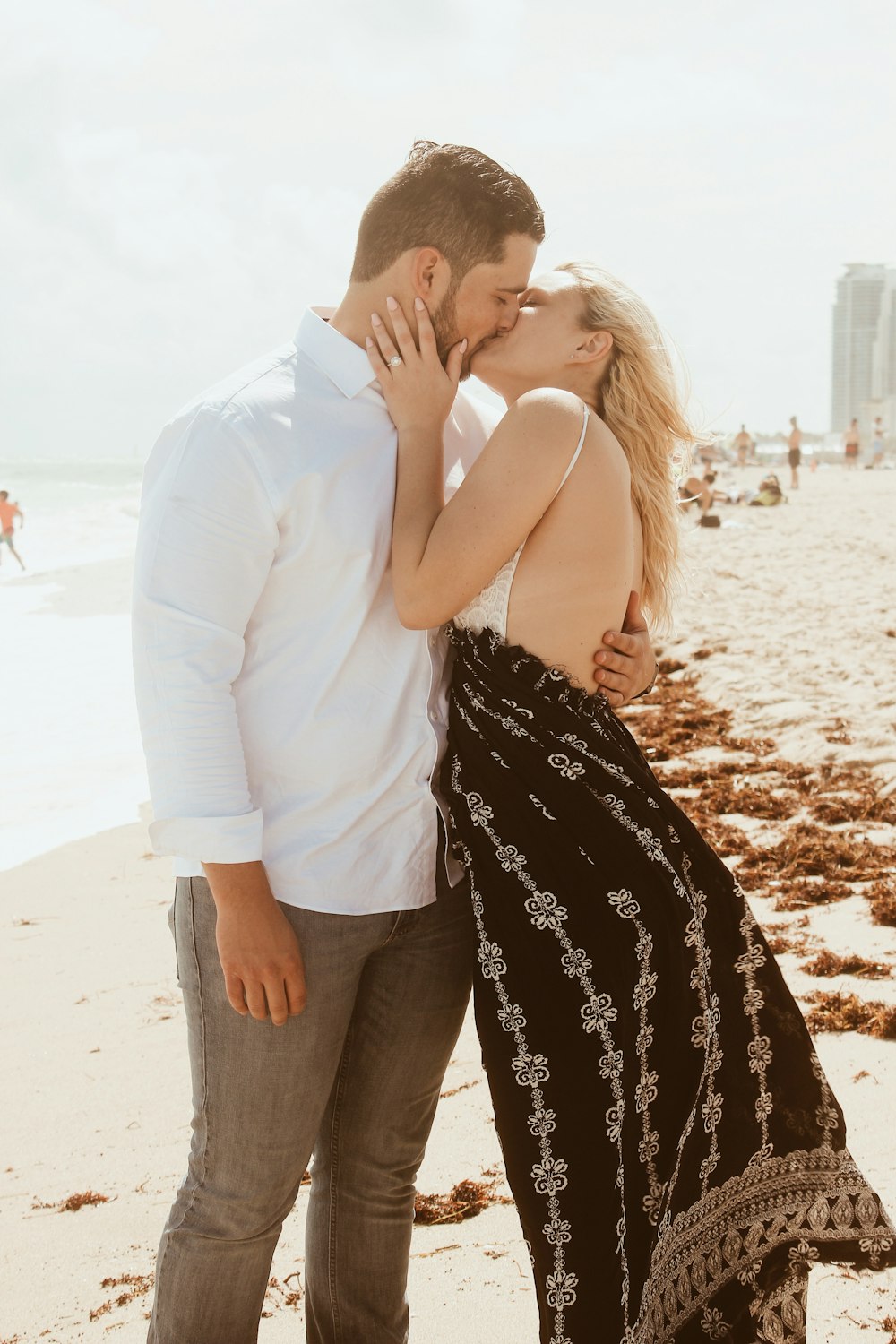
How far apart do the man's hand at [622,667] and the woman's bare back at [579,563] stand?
0.09ft

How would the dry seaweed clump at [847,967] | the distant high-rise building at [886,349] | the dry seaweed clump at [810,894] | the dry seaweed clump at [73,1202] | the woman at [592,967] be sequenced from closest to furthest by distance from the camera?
the woman at [592,967] < the dry seaweed clump at [73,1202] < the dry seaweed clump at [847,967] < the dry seaweed clump at [810,894] < the distant high-rise building at [886,349]

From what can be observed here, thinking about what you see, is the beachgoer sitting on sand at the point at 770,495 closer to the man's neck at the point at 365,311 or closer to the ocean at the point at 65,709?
the ocean at the point at 65,709

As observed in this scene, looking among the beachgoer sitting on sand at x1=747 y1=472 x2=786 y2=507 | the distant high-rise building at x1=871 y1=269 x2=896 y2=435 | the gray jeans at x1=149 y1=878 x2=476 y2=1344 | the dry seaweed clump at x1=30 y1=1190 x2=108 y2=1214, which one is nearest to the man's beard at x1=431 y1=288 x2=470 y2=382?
the gray jeans at x1=149 y1=878 x2=476 y2=1344

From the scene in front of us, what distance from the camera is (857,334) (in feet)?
A: 449

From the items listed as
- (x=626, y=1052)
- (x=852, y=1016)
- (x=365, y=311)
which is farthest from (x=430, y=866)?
(x=852, y=1016)

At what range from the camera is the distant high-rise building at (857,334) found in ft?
444

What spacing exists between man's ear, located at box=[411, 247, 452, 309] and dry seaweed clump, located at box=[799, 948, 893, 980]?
9.62 feet

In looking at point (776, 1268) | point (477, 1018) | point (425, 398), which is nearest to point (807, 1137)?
point (776, 1268)

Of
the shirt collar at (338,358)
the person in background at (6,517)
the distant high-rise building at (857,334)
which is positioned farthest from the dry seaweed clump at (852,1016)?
the distant high-rise building at (857,334)

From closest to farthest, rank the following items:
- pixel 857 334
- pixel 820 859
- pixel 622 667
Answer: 1. pixel 622 667
2. pixel 820 859
3. pixel 857 334

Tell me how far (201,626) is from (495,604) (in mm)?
641

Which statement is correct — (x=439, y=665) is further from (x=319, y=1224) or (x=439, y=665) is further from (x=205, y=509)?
(x=319, y=1224)

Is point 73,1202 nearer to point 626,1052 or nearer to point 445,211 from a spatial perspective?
point 626,1052

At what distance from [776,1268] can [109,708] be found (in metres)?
8.89
